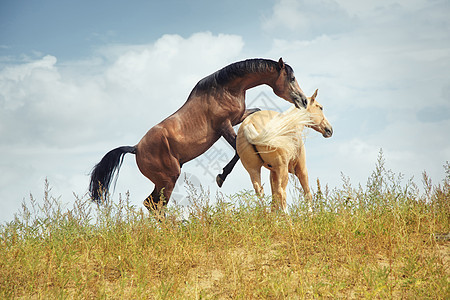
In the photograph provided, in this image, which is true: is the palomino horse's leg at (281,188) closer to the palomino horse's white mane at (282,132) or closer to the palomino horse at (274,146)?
the palomino horse at (274,146)

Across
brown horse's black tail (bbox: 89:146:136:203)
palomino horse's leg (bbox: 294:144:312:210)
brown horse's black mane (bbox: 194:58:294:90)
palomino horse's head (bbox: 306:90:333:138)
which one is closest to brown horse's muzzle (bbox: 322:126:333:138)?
palomino horse's head (bbox: 306:90:333:138)

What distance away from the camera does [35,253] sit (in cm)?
524

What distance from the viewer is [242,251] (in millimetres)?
5305

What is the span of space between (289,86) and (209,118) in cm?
167

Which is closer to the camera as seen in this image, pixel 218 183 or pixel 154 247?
pixel 154 247

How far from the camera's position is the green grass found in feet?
14.3

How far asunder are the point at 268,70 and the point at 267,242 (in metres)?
4.05

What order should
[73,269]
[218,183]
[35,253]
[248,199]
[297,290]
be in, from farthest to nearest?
1. [218,183]
2. [248,199]
3. [35,253]
4. [73,269]
5. [297,290]

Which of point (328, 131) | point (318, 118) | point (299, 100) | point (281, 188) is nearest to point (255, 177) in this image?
point (281, 188)

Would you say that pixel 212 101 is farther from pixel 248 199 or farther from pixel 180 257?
pixel 180 257

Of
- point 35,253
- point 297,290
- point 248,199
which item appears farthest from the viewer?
point 248,199

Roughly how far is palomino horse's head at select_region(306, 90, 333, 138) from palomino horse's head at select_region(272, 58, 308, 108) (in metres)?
0.26

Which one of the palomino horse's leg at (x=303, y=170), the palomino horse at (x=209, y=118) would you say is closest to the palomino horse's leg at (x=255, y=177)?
the palomino horse's leg at (x=303, y=170)

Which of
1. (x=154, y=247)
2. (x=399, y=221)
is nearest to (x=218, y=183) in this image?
(x=154, y=247)
